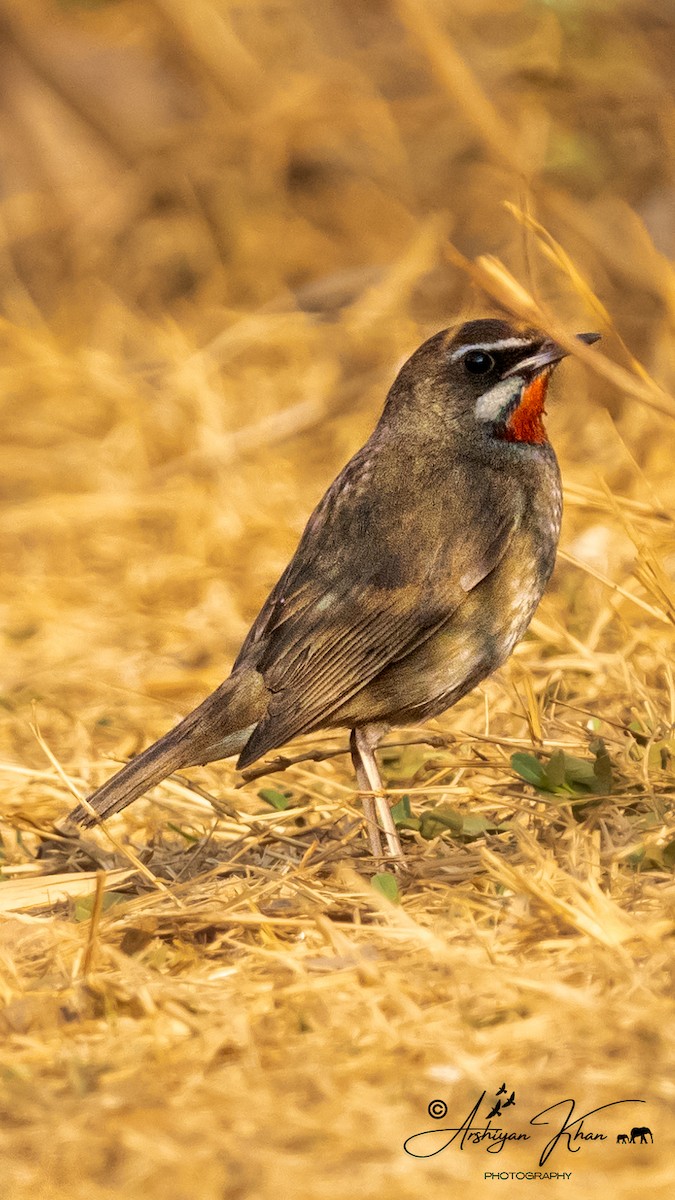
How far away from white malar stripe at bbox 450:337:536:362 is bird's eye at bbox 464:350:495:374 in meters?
0.01

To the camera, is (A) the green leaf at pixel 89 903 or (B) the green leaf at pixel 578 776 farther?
(B) the green leaf at pixel 578 776

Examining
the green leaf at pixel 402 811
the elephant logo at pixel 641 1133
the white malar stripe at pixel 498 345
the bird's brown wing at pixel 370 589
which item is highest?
the white malar stripe at pixel 498 345

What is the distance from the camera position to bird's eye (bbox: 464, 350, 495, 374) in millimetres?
4770

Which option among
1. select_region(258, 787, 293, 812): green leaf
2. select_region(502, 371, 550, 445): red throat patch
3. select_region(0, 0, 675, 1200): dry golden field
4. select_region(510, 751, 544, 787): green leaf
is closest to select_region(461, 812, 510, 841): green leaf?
select_region(0, 0, 675, 1200): dry golden field

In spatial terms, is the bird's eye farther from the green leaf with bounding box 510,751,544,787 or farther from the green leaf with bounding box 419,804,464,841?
the green leaf with bounding box 419,804,464,841

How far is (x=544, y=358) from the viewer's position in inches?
184

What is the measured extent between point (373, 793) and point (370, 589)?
0.58m

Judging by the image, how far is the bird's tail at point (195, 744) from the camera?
4.48m

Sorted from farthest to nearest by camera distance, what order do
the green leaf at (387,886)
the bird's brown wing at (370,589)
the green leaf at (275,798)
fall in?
the green leaf at (275,798), the bird's brown wing at (370,589), the green leaf at (387,886)

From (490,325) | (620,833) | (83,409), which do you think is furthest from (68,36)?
(620,833)

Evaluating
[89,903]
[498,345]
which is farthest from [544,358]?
[89,903]

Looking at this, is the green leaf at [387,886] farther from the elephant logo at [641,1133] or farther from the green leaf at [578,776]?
the elephant logo at [641,1133]

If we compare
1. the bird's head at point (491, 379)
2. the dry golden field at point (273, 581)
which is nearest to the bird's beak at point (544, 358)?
the bird's head at point (491, 379)

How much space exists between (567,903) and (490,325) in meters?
1.76
